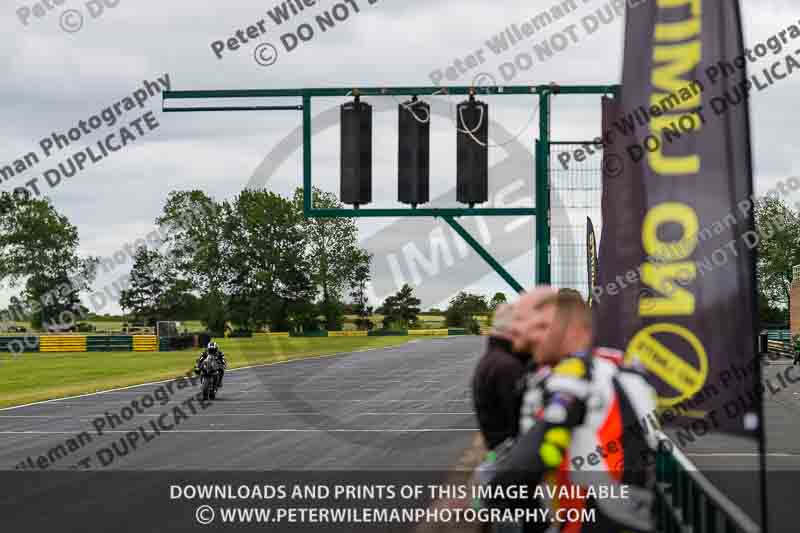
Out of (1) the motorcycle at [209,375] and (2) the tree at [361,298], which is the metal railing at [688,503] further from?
(2) the tree at [361,298]

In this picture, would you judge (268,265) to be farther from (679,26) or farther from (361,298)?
(679,26)

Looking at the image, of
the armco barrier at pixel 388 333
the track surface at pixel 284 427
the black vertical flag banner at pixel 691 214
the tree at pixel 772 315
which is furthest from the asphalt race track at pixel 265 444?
the armco barrier at pixel 388 333

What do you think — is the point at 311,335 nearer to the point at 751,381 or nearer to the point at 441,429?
the point at 441,429

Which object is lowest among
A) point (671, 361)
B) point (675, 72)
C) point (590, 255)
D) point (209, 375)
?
point (209, 375)

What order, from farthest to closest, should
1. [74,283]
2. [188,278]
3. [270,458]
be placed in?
[74,283] → [188,278] → [270,458]

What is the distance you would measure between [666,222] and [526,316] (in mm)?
1785

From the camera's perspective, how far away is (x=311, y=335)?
94.3 metres

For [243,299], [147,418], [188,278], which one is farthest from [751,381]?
[188,278]

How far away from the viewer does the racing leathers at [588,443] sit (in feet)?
11.2

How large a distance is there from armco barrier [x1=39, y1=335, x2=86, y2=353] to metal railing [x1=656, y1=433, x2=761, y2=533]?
61.1 metres

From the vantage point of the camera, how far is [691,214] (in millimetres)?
4988

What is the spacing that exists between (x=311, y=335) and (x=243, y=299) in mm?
7444

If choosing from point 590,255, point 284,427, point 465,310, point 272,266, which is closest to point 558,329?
point 590,255

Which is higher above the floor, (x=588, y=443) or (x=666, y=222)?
(x=666, y=222)
